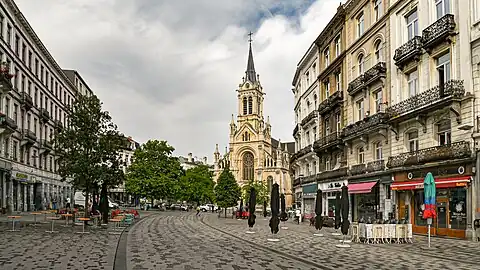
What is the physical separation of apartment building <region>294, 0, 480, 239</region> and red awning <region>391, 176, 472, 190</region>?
6 centimetres

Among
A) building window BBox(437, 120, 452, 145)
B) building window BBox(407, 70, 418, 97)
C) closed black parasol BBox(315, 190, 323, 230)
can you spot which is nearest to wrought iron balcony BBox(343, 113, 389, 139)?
building window BBox(407, 70, 418, 97)

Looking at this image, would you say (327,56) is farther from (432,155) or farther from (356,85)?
(432,155)

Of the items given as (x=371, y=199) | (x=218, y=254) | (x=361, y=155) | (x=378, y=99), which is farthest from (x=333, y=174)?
(x=218, y=254)

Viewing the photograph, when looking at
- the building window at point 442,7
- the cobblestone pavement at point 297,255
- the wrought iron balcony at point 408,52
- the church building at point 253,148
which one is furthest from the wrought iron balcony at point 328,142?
the church building at point 253,148

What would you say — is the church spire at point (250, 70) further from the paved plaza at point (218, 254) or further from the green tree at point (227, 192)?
the paved plaza at point (218, 254)

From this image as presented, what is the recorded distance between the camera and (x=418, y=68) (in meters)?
29.5

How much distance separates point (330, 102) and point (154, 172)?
151 feet

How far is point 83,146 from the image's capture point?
32.0 metres

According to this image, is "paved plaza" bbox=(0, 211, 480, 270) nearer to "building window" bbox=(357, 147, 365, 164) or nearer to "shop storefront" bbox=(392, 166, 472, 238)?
"shop storefront" bbox=(392, 166, 472, 238)

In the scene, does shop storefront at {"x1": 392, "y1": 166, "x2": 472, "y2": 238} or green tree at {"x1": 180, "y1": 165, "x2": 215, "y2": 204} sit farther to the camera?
green tree at {"x1": 180, "y1": 165, "x2": 215, "y2": 204}

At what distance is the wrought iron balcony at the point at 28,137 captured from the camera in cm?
5138

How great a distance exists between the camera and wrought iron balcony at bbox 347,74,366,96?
3686 cm

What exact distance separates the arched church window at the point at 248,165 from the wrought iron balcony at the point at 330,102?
8722 cm

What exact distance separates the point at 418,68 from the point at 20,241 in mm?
21346
